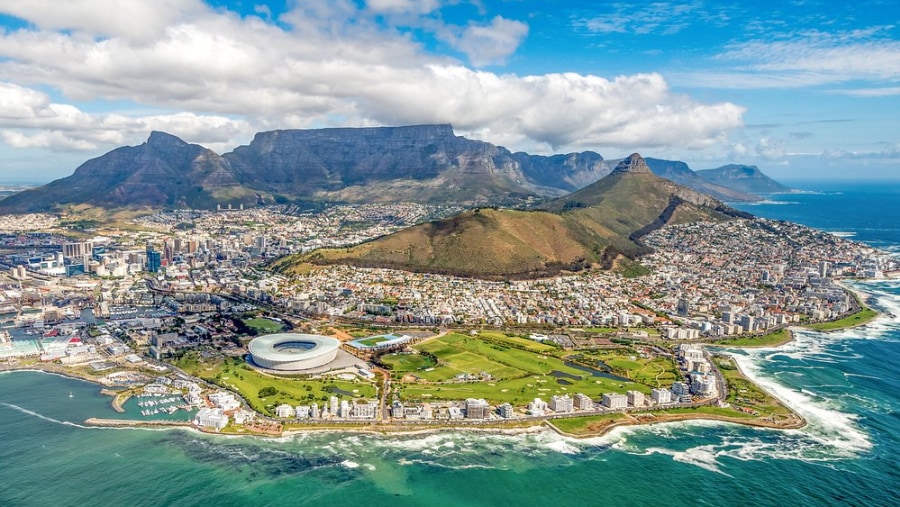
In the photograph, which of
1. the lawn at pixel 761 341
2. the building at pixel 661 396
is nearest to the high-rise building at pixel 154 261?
the building at pixel 661 396

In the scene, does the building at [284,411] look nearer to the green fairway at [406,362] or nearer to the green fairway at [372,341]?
the green fairway at [406,362]

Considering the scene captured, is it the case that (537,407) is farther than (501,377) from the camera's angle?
No

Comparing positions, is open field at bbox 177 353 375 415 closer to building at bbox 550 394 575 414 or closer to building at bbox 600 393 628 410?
building at bbox 550 394 575 414

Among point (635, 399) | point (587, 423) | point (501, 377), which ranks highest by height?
point (635, 399)

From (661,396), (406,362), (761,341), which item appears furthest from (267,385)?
(761,341)

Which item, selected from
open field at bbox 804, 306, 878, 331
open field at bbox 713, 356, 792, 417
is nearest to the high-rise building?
open field at bbox 713, 356, 792, 417

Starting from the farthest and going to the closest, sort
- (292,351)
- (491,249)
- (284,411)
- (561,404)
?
(491,249) → (292,351) → (561,404) → (284,411)

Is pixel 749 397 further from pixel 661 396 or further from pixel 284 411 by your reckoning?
pixel 284 411
